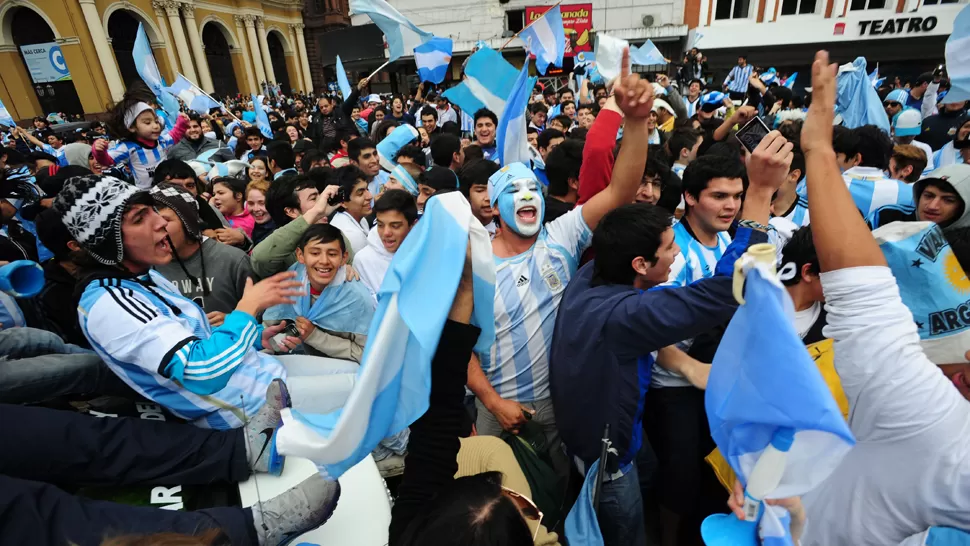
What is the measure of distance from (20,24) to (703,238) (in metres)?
35.6

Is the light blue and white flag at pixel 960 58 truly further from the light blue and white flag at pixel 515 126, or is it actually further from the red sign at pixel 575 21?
the red sign at pixel 575 21

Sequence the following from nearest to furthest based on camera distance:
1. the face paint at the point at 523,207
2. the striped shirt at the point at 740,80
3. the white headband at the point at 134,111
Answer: the face paint at the point at 523,207
the white headband at the point at 134,111
the striped shirt at the point at 740,80

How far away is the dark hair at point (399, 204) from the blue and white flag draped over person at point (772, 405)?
248 centimetres

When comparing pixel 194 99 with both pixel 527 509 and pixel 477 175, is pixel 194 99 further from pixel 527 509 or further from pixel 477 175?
pixel 527 509

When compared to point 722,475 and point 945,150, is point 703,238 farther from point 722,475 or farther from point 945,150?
point 945,150

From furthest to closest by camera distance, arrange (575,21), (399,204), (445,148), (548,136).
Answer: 1. (575,21)
2. (548,136)
3. (445,148)
4. (399,204)

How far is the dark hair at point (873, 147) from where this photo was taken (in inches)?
145

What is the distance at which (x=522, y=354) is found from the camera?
234 centimetres

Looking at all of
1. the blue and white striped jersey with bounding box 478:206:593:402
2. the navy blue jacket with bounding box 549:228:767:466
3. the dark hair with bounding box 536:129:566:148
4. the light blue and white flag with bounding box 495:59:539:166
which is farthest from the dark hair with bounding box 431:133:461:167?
the navy blue jacket with bounding box 549:228:767:466

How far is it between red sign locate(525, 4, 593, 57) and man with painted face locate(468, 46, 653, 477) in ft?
86.4

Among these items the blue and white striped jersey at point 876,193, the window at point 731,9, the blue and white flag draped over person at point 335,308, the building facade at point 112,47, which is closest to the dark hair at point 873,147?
the blue and white striped jersey at point 876,193

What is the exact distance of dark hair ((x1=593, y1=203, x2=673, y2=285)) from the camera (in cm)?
190

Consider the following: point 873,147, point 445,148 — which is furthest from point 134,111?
point 873,147

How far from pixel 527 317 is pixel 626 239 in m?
0.66
